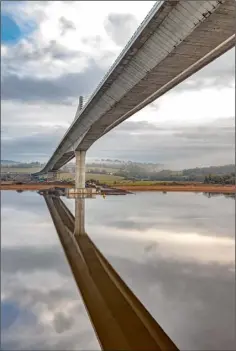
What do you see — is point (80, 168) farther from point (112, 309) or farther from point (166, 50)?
point (112, 309)

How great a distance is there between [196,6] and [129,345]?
26.0 ft

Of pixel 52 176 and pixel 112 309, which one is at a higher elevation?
pixel 52 176

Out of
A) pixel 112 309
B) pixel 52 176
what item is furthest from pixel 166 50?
pixel 52 176

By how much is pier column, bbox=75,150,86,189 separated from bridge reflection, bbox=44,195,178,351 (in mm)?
33615

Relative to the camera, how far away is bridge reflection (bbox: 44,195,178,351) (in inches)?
258

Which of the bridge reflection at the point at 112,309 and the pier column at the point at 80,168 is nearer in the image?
the bridge reflection at the point at 112,309

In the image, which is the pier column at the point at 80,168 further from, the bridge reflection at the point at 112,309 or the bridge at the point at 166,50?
the bridge reflection at the point at 112,309

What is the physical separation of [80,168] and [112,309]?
40.4 meters

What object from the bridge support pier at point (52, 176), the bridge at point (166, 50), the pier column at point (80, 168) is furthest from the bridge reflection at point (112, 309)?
the bridge support pier at point (52, 176)

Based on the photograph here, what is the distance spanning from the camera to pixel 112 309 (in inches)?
324

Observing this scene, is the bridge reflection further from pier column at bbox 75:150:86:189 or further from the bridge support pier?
the bridge support pier

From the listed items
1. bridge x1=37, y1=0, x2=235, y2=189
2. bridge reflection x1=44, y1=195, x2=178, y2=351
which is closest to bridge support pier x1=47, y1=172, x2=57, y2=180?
bridge x1=37, y1=0, x2=235, y2=189

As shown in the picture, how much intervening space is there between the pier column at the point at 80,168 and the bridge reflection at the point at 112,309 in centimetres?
3361

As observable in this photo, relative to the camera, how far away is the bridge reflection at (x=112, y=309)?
6559mm
